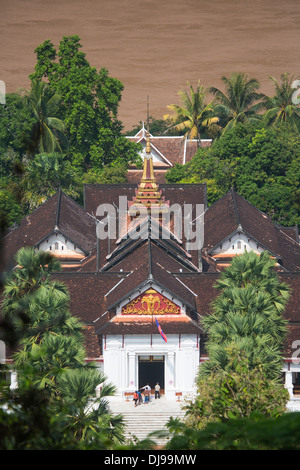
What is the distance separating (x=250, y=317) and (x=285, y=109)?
5040 cm

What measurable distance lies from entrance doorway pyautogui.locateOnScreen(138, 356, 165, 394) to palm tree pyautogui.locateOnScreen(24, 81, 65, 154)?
3344 cm

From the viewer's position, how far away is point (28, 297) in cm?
4391

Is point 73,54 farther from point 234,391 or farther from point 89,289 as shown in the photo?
point 234,391

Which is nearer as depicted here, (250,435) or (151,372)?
(250,435)

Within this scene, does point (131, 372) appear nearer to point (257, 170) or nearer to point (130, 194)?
point (130, 194)

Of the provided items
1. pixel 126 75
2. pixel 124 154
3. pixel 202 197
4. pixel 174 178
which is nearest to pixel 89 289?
pixel 202 197

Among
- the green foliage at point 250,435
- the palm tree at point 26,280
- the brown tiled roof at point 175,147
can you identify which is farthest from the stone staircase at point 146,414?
the brown tiled roof at point 175,147

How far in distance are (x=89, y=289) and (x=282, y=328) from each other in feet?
38.6

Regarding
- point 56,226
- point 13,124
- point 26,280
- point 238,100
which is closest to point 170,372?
point 26,280

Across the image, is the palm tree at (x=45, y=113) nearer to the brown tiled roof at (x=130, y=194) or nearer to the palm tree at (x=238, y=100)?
the brown tiled roof at (x=130, y=194)

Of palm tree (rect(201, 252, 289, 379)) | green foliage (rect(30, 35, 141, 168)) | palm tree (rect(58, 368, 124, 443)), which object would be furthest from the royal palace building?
green foliage (rect(30, 35, 141, 168))

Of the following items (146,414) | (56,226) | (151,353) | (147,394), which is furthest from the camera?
(56,226)

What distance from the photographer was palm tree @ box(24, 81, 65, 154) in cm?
8394

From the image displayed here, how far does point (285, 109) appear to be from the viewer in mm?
92938
